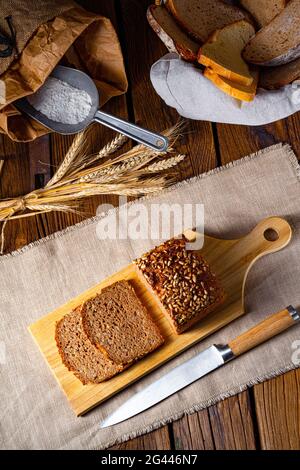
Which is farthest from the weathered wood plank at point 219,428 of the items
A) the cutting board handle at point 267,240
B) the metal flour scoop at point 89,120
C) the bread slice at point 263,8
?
the bread slice at point 263,8

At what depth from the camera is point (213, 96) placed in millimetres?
2002

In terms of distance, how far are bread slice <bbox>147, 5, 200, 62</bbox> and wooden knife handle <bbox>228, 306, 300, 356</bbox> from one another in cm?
80

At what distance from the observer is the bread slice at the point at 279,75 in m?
2.00

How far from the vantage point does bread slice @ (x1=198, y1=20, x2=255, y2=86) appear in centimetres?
192

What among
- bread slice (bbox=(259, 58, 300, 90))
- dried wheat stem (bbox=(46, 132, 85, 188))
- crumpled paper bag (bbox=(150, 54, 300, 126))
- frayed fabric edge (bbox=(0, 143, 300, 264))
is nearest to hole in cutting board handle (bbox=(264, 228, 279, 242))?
frayed fabric edge (bbox=(0, 143, 300, 264))

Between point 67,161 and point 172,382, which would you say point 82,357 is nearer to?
point 172,382

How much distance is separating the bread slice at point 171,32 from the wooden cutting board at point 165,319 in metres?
0.54

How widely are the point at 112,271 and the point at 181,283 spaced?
280 millimetres

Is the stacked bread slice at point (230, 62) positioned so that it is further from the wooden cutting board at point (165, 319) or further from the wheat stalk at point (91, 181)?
the wooden cutting board at point (165, 319)

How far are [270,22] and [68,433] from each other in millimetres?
1359

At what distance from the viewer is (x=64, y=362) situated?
196 cm

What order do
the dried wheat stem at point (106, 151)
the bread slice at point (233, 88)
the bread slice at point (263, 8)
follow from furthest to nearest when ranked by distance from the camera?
the dried wheat stem at point (106, 151) < the bread slice at point (263, 8) < the bread slice at point (233, 88)
